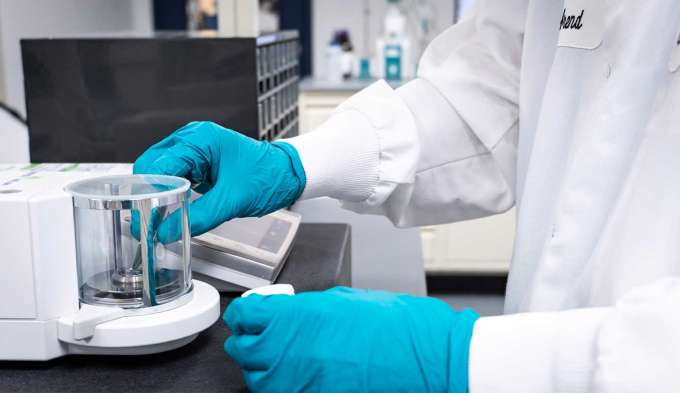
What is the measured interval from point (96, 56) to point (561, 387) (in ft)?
3.34

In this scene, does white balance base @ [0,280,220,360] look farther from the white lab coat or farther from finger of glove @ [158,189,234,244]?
the white lab coat

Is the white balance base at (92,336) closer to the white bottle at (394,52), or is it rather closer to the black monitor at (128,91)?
the black monitor at (128,91)

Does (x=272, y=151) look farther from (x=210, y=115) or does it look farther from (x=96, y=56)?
(x=96, y=56)

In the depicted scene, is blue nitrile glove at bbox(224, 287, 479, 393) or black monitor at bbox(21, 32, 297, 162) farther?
black monitor at bbox(21, 32, 297, 162)

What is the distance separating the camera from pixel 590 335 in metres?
0.61

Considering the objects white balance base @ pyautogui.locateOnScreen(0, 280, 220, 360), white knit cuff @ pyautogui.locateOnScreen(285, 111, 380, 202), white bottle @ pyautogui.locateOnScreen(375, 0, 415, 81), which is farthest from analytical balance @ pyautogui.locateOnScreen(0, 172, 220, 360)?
white bottle @ pyautogui.locateOnScreen(375, 0, 415, 81)

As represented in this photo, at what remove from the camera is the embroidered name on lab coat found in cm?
83

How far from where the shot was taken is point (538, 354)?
0.62m

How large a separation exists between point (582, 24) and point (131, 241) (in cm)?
56

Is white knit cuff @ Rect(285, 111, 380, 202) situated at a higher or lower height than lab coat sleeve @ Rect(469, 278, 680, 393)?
higher

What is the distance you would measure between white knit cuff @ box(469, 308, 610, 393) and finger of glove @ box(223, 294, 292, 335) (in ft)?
0.60

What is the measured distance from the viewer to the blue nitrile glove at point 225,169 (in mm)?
879

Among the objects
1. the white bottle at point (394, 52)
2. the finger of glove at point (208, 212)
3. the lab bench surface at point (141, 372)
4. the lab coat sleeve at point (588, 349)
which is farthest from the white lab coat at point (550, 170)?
the white bottle at point (394, 52)

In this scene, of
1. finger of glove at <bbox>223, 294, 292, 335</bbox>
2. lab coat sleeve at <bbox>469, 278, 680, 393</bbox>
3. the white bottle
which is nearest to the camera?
lab coat sleeve at <bbox>469, 278, 680, 393</bbox>
